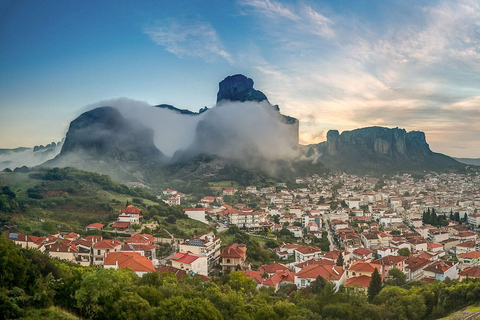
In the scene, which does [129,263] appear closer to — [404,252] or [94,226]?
[94,226]

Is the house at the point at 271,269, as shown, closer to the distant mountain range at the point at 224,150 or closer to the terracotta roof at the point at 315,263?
the terracotta roof at the point at 315,263

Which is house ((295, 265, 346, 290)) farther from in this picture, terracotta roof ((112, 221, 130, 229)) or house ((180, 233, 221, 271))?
terracotta roof ((112, 221, 130, 229))

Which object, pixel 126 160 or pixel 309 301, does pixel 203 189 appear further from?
pixel 309 301

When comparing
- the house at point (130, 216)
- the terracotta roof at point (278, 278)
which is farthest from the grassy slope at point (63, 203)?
the terracotta roof at point (278, 278)

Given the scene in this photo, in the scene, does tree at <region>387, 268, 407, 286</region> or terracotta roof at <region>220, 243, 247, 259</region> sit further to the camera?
terracotta roof at <region>220, 243, 247, 259</region>

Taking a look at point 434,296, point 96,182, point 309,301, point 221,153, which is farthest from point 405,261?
point 221,153

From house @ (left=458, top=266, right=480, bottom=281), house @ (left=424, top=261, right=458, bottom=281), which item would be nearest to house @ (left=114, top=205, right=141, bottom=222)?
house @ (left=424, top=261, right=458, bottom=281)
